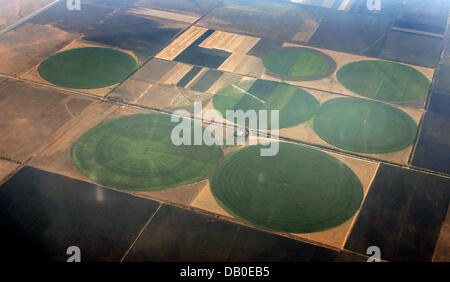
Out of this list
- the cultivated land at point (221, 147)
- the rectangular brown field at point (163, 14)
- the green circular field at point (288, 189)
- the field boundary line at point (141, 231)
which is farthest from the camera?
the rectangular brown field at point (163, 14)

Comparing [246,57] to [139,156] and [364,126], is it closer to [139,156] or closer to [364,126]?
[364,126]

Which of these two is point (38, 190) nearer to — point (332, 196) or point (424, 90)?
point (332, 196)

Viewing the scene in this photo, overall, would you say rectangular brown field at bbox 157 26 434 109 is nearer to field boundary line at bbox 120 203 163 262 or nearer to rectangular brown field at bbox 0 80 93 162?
rectangular brown field at bbox 0 80 93 162

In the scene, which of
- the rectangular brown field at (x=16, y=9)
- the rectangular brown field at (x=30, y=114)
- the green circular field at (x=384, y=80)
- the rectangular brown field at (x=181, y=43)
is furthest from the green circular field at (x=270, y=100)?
the rectangular brown field at (x=16, y=9)

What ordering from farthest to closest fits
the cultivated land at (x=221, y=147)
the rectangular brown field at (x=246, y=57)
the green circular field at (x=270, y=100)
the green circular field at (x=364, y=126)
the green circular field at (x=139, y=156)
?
the rectangular brown field at (x=246, y=57)
the green circular field at (x=270, y=100)
the green circular field at (x=364, y=126)
the green circular field at (x=139, y=156)
the cultivated land at (x=221, y=147)

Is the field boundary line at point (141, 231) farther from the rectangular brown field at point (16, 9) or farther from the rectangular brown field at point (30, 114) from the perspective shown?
the rectangular brown field at point (16, 9)

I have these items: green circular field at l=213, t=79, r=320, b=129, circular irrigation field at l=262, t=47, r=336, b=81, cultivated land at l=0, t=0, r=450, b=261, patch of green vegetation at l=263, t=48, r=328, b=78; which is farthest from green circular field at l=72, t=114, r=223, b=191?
patch of green vegetation at l=263, t=48, r=328, b=78

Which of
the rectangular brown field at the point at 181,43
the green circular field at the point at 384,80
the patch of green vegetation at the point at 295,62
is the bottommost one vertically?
the green circular field at the point at 384,80
